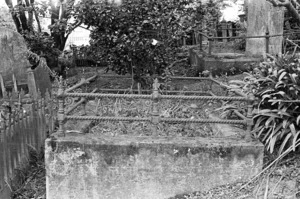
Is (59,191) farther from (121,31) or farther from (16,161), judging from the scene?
(121,31)

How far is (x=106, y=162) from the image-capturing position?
4.20 meters

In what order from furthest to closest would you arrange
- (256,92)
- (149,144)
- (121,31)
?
(121,31) → (256,92) → (149,144)

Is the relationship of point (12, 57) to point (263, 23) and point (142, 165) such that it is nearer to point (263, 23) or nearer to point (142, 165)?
point (142, 165)

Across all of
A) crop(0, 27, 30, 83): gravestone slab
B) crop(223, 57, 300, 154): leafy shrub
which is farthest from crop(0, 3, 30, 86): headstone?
crop(223, 57, 300, 154): leafy shrub

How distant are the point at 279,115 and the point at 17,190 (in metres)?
3.27

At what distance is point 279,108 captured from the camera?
452 cm

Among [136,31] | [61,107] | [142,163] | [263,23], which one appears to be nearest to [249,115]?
[142,163]

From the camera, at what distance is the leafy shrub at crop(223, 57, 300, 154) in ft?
14.4

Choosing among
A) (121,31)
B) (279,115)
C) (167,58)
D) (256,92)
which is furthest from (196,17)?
(279,115)

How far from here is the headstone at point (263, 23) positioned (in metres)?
9.29

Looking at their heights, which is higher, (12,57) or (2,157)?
(12,57)

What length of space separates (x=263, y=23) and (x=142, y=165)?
259 inches

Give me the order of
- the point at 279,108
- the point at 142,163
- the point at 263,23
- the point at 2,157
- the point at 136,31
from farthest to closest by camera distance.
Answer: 1. the point at 263,23
2. the point at 136,31
3. the point at 279,108
4. the point at 142,163
5. the point at 2,157

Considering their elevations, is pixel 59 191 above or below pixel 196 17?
below
